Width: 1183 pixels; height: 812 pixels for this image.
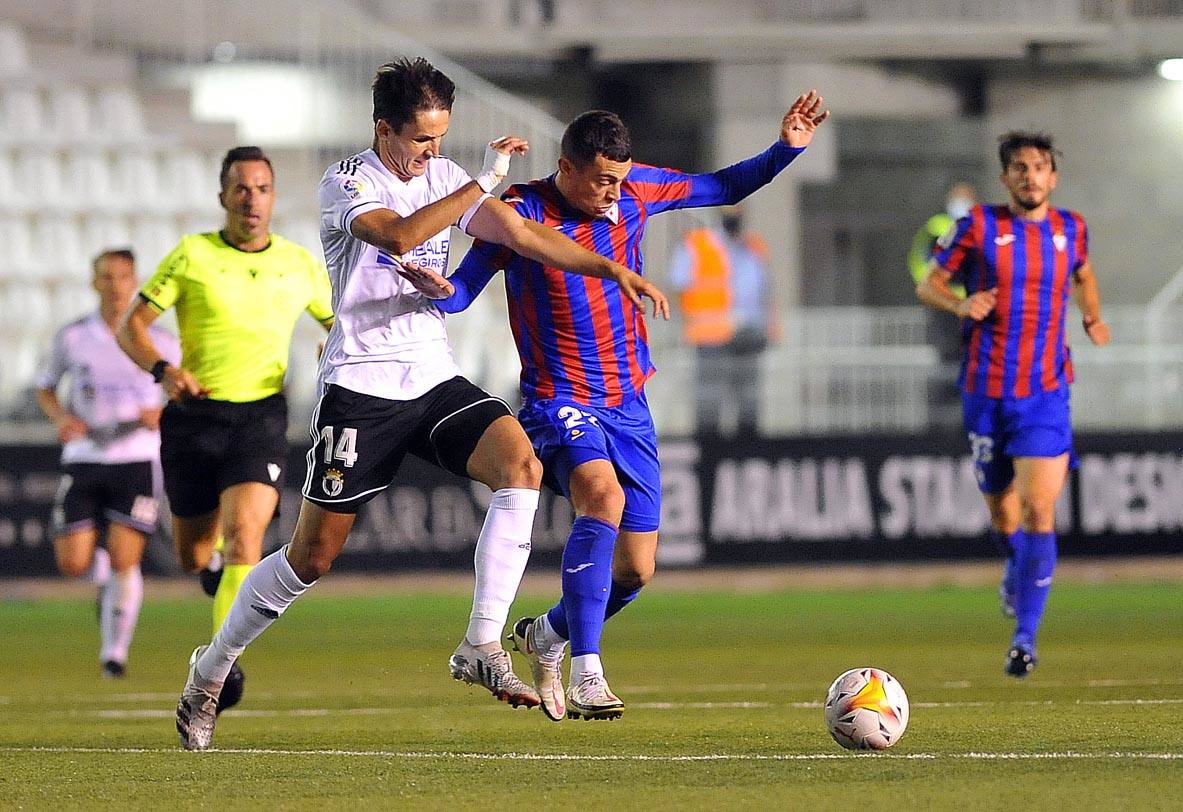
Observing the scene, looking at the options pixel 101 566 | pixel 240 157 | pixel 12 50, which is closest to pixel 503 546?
pixel 240 157

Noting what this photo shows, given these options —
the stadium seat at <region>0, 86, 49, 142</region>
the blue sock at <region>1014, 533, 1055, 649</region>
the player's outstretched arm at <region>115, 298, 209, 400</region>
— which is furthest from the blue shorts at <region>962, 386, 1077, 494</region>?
the stadium seat at <region>0, 86, 49, 142</region>

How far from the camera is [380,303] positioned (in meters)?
6.58

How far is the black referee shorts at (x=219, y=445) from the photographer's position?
839 cm

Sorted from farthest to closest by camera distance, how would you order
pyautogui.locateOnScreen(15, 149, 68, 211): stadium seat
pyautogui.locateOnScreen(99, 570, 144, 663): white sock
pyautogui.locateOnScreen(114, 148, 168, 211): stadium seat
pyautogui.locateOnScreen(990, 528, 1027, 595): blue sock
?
pyautogui.locateOnScreen(114, 148, 168, 211): stadium seat, pyautogui.locateOnScreen(15, 149, 68, 211): stadium seat, pyautogui.locateOnScreen(99, 570, 144, 663): white sock, pyautogui.locateOnScreen(990, 528, 1027, 595): blue sock

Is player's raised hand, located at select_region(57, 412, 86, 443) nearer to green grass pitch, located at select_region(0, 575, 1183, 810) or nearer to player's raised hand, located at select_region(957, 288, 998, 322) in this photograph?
green grass pitch, located at select_region(0, 575, 1183, 810)

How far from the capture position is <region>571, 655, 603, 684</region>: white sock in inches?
258

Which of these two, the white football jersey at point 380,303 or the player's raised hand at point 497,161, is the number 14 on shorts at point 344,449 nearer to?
the white football jersey at point 380,303

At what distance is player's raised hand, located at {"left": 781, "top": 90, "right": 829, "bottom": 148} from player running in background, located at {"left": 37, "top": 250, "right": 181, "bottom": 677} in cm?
461

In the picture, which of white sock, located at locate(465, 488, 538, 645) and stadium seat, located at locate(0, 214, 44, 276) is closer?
white sock, located at locate(465, 488, 538, 645)

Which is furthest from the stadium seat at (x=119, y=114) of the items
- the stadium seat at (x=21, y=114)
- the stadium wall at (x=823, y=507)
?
the stadium wall at (x=823, y=507)

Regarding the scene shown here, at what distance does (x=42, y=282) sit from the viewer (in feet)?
64.1

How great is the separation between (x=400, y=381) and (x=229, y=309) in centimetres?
228

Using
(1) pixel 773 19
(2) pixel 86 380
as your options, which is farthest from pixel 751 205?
(2) pixel 86 380

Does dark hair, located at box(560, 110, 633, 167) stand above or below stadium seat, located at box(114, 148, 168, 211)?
below
